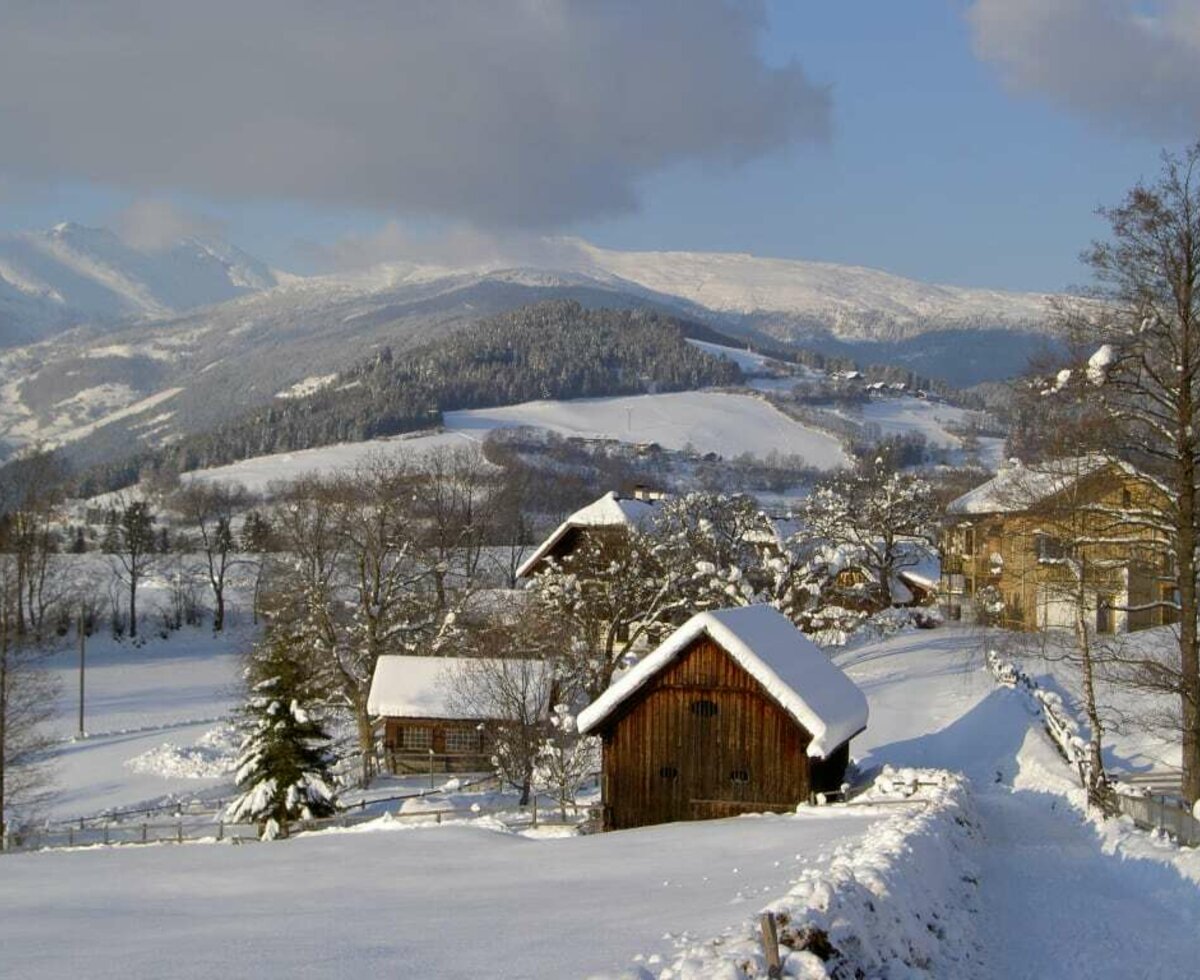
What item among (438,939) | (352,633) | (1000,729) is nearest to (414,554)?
(352,633)

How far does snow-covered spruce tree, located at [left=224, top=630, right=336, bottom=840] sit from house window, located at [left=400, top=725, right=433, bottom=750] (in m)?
13.9

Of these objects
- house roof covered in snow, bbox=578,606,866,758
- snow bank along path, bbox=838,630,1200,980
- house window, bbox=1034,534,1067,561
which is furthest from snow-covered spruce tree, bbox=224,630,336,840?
house window, bbox=1034,534,1067,561

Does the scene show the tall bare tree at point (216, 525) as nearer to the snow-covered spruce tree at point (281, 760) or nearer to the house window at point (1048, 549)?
the snow-covered spruce tree at point (281, 760)

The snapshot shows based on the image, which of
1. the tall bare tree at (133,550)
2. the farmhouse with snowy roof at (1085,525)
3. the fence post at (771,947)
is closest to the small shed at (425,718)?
the farmhouse with snowy roof at (1085,525)

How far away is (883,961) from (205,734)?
172 feet

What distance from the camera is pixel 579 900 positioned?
→ 15.9 metres

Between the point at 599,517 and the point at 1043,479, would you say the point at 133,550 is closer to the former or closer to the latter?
the point at 599,517

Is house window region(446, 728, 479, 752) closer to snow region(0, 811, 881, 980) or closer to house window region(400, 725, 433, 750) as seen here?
house window region(400, 725, 433, 750)

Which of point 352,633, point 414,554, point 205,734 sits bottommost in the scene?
point 205,734

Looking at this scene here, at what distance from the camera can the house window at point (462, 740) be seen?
48531 millimetres

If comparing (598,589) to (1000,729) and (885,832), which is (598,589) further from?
(885,832)

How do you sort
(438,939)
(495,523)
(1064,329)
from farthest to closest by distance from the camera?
(495,523) < (1064,329) < (438,939)

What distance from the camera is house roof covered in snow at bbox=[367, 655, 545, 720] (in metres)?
47.5

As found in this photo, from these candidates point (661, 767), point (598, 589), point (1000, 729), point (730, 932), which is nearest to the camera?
A: point (730, 932)
